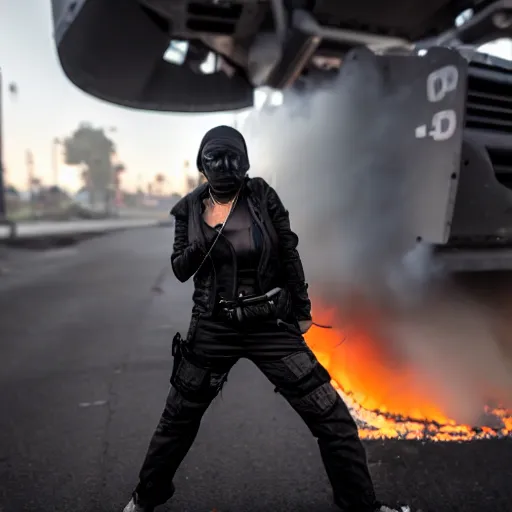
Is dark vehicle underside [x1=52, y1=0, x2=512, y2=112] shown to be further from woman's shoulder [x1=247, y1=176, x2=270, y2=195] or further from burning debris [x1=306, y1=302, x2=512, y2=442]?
woman's shoulder [x1=247, y1=176, x2=270, y2=195]

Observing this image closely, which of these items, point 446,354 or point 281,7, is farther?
point 281,7

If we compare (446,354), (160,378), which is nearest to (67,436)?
(160,378)

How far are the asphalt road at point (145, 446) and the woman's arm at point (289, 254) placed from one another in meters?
0.95

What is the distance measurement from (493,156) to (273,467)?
2546 millimetres

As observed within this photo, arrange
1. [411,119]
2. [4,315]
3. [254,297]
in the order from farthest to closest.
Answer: [4,315]
[411,119]
[254,297]

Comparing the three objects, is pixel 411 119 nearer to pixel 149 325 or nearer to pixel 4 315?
pixel 149 325

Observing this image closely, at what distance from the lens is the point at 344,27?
5.72 meters

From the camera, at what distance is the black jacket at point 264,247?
1.93 m

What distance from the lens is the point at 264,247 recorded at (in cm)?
190

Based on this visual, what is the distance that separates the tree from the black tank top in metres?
77.1

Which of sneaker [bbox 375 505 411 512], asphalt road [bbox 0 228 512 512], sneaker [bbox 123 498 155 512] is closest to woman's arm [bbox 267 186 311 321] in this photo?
sneaker [bbox 375 505 411 512]

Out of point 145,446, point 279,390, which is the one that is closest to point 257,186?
point 279,390

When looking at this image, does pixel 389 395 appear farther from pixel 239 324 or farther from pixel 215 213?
pixel 215 213

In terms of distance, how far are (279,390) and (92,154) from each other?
262 ft
